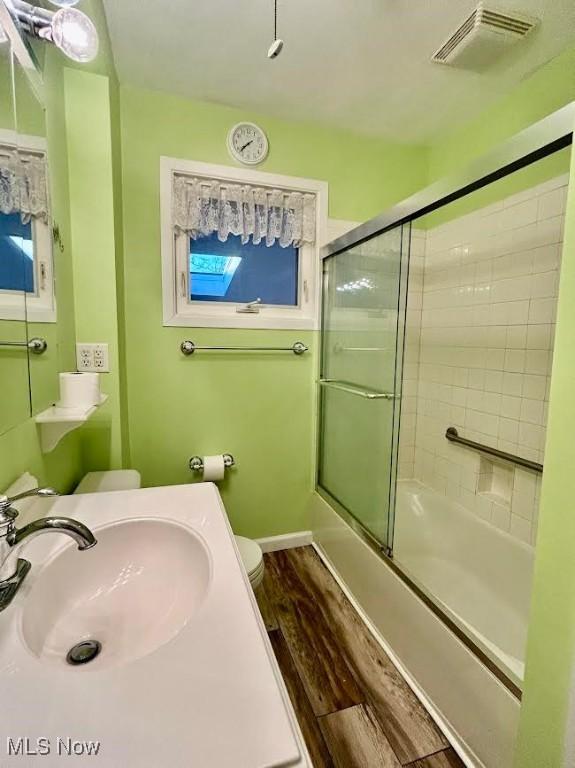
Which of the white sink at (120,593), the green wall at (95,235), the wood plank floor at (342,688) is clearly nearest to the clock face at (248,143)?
the green wall at (95,235)

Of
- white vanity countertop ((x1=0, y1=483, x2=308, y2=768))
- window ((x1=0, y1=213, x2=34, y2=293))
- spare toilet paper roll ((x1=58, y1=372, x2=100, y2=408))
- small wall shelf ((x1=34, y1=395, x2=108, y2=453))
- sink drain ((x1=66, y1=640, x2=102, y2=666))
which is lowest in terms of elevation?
sink drain ((x1=66, y1=640, x2=102, y2=666))

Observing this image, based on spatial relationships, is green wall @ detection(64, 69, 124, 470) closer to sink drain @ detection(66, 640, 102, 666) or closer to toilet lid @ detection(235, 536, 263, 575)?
toilet lid @ detection(235, 536, 263, 575)

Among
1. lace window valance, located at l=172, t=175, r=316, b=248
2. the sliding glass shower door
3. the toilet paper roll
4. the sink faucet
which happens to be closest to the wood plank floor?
the sliding glass shower door

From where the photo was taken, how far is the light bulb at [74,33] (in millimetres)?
812

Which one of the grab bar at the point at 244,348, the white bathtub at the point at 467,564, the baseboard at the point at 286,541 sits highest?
the grab bar at the point at 244,348

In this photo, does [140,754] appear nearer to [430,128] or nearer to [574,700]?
[574,700]

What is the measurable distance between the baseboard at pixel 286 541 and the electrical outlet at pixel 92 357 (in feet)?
4.38

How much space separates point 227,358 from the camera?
1.86 metres

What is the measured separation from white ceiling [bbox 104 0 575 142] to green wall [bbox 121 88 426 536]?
0.45ft

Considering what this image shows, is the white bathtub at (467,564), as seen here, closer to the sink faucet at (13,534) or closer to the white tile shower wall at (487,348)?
the white tile shower wall at (487,348)

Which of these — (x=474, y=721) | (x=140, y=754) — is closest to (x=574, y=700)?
(x=474, y=721)

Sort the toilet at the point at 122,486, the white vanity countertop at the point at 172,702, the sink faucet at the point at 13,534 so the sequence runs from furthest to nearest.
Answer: the toilet at the point at 122,486, the sink faucet at the point at 13,534, the white vanity countertop at the point at 172,702

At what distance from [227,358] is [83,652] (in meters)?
1.37

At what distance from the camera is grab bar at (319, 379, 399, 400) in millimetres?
1566
